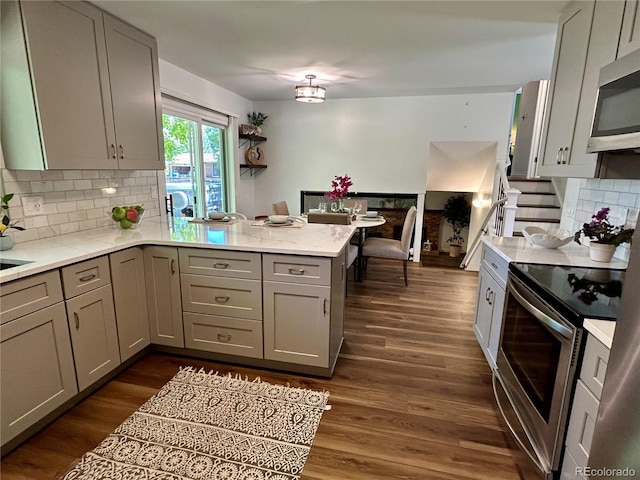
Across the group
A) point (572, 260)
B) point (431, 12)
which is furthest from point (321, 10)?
point (572, 260)

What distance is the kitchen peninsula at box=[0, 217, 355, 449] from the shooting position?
1648 mm

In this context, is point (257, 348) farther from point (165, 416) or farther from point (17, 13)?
point (17, 13)

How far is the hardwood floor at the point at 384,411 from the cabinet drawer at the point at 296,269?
0.71 meters

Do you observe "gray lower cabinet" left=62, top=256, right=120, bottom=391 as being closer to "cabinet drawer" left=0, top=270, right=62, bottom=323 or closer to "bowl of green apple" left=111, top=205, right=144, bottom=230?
"cabinet drawer" left=0, top=270, right=62, bottom=323

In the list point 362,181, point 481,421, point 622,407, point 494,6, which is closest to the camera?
point 622,407

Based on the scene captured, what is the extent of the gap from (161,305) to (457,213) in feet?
18.2

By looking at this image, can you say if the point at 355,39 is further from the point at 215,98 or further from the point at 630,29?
the point at 215,98

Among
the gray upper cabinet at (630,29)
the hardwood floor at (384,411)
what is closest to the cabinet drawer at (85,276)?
the hardwood floor at (384,411)

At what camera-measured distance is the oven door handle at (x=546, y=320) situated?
126 centimetres

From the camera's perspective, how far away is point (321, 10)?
226 cm

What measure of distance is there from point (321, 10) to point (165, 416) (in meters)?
2.75

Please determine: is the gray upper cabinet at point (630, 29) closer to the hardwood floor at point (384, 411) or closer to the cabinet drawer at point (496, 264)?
the cabinet drawer at point (496, 264)

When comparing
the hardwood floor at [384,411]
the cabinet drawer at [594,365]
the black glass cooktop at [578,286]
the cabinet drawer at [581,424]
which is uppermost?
the black glass cooktop at [578,286]

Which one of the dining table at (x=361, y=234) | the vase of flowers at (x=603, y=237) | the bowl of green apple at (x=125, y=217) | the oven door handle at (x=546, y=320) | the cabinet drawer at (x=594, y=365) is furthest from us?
the dining table at (x=361, y=234)
